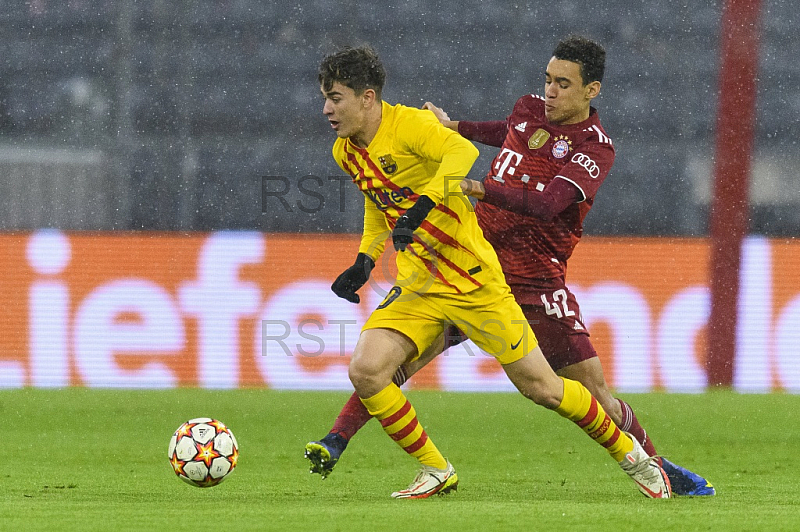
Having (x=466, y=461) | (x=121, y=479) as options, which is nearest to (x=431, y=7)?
(x=466, y=461)

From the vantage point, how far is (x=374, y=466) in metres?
5.47

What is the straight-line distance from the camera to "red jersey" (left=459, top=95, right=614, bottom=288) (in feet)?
15.0

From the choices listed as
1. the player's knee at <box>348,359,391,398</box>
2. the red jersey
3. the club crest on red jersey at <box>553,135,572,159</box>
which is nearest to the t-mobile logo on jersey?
the red jersey

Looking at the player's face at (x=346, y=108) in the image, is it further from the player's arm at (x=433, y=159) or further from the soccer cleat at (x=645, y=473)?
the soccer cleat at (x=645, y=473)

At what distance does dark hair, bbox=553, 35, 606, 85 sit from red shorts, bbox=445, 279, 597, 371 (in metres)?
Answer: 0.75

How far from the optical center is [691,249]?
8219 millimetres

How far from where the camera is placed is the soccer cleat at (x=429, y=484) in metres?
4.30

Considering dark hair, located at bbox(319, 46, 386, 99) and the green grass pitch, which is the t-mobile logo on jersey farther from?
the green grass pitch

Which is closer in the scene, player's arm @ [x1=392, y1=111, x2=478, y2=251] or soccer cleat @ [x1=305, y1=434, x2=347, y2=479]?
player's arm @ [x1=392, y1=111, x2=478, y2=251]

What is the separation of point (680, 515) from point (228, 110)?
7.22 m

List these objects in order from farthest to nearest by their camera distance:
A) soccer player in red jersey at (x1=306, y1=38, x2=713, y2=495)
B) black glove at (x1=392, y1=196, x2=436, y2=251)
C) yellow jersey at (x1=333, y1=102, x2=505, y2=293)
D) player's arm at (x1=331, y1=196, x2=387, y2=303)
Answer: soccer player in red jersey at (x1=306, y1=38, x2=713, y2=495)
player's arm at (x1=331, y1=196, x2=387, y2=303)
yellow jersey at (x1=333, y1=102, x2=505, y2=293)
black glove at (x1=392, y1=196, x2=436, y2=251)

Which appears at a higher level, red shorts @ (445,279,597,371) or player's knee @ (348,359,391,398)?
red shorts @ (445,279,597,371)

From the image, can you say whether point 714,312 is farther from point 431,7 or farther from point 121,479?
point 121,479

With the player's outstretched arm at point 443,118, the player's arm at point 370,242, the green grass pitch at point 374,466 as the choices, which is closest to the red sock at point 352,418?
the green grass pitch at point 374,466
